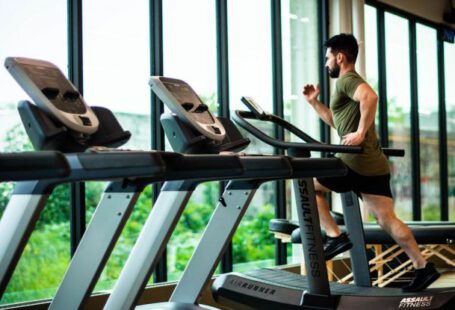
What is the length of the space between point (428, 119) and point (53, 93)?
672 cm

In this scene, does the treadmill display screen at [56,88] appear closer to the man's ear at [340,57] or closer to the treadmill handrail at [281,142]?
the treadmill handrail at [281,142]

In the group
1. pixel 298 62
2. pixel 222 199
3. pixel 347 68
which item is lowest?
pixel 222 199

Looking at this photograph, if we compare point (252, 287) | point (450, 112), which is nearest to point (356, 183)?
point (252, 287)

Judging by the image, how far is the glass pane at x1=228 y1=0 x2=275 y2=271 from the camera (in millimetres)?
6027

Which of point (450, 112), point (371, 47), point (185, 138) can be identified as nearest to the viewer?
point (185, 138)

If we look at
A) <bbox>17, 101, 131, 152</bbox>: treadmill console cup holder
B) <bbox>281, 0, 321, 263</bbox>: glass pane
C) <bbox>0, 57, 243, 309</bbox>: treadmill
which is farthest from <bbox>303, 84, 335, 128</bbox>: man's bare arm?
<bbox>281, 0, 321, 263</bbox>: glass pane

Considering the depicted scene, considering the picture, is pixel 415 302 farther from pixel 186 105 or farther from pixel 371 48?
pixel 371 48

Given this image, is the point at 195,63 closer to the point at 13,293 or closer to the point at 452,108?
the point at 13,293

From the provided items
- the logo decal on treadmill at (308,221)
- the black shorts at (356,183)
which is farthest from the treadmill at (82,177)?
the black shorts at (356,183)

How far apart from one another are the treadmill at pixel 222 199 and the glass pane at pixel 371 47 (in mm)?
4043

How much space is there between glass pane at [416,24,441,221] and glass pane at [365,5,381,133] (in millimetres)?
1015

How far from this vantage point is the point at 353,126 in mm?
4332

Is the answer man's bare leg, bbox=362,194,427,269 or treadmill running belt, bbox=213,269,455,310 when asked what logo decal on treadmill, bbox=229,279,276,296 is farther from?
man's bare leg, bbox=362,194,427,269

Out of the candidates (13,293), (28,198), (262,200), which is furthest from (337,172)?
(262,200)
